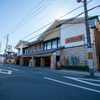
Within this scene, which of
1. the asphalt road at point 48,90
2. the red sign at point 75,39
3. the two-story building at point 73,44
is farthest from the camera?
the red sign at point 75,39

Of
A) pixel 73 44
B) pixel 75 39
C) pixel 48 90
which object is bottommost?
pixel 48 90

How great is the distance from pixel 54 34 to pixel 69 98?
16.5m

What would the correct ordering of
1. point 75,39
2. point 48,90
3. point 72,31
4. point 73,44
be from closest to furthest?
point 48,90
point 75,39
point 73,44
point 72,31

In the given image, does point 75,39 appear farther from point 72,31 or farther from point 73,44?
point 72,31

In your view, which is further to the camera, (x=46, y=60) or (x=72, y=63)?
(x=46, y=60)

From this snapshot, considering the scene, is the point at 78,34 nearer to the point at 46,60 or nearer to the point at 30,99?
the point at 46,60

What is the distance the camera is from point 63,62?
50.9ft

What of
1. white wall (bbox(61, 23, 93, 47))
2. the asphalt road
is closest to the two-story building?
white wall (bbox(61, 23, 93, 47))

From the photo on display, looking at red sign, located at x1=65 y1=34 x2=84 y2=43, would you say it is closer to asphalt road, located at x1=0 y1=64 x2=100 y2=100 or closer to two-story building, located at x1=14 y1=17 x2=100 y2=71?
two-story building, located at x1=14 y1=17 x2=100 y2=71

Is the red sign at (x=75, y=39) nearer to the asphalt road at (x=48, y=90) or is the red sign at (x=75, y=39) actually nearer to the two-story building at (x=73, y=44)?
the two-story building at (x=73, y=44)

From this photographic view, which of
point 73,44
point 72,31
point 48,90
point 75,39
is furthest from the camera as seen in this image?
point 72,31

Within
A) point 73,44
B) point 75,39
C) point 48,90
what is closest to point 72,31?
point 75,39

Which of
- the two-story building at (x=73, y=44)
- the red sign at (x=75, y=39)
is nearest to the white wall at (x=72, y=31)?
the two-story building at (x=73, y=44)

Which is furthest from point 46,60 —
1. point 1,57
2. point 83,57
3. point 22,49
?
point 1,57
